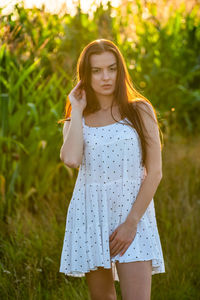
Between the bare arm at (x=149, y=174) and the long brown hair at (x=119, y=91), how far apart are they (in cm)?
3

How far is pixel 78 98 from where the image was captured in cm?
240

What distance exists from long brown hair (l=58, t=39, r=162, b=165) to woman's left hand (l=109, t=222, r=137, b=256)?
332 millimetres

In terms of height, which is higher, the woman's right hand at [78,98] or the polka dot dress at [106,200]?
the woman's right hand at [78,98]

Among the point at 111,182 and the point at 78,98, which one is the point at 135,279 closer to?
the point at 111,182

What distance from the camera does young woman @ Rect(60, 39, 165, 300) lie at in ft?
7.20

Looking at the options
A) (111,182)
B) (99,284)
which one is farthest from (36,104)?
(99,284)

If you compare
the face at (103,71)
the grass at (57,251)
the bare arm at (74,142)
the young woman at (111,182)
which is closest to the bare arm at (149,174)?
the young woman at (111,182)

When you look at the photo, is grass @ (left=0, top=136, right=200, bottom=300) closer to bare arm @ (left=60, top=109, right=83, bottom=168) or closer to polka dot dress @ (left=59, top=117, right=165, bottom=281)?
polka dot dress @ (left=59, top=117, right=165, bottom=281)

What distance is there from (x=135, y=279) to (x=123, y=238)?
181mm

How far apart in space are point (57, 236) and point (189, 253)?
0.90 metres

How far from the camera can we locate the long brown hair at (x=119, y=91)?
2314 millimetres

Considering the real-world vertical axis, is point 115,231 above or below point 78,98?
below

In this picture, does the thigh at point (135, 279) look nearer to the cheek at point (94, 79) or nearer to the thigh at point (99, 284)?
the thigh at point (99, 284)

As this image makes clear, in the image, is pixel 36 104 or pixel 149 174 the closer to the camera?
pixel 149 174
